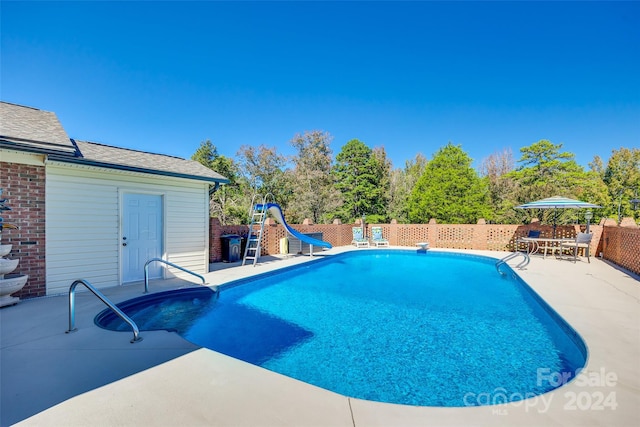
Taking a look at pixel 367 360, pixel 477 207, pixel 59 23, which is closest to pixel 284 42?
pixel 59 23

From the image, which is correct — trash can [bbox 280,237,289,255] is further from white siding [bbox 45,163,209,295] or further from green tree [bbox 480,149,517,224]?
green tree [bbox 480,149,517,224]

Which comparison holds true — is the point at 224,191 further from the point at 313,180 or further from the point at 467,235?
the point at 467,235

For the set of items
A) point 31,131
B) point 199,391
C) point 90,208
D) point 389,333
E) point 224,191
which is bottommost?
point 389,333

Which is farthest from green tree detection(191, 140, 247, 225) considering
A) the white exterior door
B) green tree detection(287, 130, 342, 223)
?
the white exterior door

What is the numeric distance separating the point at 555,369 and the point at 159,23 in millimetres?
12367

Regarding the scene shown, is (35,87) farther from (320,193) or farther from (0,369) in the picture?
(320,193)

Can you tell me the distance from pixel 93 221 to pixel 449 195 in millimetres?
18589

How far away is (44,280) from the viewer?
493cm

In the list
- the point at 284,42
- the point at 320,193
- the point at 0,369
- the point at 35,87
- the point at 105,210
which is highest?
the point at 284,42

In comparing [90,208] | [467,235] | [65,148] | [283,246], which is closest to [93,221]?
[90,208]

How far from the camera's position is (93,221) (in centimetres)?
548

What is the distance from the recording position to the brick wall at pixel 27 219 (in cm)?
468

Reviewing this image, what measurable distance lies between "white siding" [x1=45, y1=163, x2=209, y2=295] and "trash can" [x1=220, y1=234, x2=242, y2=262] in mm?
2205

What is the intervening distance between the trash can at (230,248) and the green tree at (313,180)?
35.3 ft
